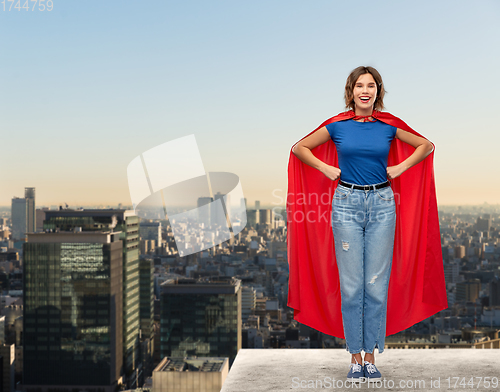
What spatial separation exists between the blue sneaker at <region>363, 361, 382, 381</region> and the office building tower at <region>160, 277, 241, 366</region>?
37.6 metres

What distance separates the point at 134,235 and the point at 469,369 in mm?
51277

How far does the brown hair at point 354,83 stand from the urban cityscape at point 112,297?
96.5ft

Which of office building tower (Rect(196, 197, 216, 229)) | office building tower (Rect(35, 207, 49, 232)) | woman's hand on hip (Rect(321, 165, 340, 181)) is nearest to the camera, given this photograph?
woman's hand on hip (Rect(321, 165, 340, 181))

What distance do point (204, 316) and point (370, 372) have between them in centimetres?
4071

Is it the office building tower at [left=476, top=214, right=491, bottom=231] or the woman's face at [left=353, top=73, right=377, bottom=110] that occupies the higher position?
the woman's face at [left=353, top=73, right=377, bottom=110]

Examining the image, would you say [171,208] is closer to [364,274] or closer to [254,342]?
[254,342]

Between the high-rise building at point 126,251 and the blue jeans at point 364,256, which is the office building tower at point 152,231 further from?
the blue jeans at point 364,256

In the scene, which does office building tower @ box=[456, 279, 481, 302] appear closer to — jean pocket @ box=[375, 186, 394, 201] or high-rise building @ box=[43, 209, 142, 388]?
jean pocket @ box=[375, 186, 394, 201]

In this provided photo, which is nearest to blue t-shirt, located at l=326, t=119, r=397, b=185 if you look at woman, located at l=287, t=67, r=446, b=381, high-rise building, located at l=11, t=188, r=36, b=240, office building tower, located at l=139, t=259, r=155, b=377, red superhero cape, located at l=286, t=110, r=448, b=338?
woman, located at l=287, t=67, r=446, b=381

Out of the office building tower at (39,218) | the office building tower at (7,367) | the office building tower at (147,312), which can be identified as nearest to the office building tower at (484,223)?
the office building tower at (147,312)

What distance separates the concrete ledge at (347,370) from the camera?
2.46 metres

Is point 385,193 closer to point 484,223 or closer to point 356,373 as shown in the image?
point 356,373

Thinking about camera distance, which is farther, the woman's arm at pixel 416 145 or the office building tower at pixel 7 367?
the office building tower at pixel 7 367

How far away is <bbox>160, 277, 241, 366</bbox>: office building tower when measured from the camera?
132ft
